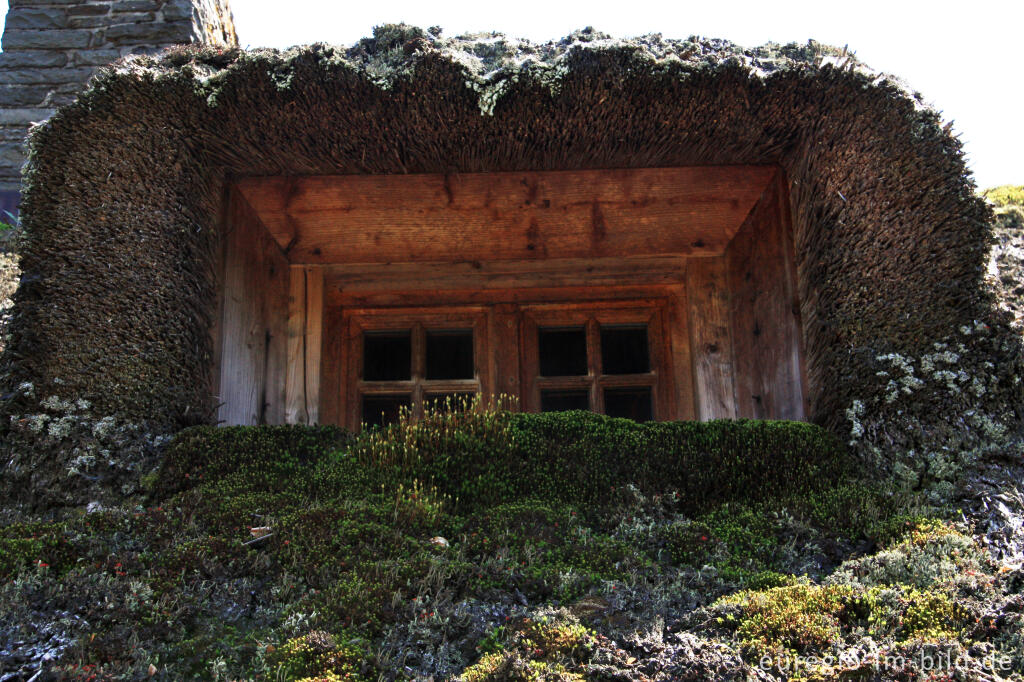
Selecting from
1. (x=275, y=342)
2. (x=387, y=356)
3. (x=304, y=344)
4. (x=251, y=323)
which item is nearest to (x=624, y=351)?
(x=387, y=356)

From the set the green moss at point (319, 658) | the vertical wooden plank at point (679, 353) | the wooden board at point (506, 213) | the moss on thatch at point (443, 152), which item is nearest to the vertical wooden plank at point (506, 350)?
the wooden board at point (506, 213)

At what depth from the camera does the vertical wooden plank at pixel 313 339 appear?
4453 millimetres

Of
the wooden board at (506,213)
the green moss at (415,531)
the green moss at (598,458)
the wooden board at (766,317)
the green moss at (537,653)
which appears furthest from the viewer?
the wooden board at (506,213)

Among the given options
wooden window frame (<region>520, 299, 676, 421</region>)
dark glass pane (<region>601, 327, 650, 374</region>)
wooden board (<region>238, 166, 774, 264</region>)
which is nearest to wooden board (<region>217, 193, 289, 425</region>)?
wooden board (<region>238, 166, 774, 264</region>)

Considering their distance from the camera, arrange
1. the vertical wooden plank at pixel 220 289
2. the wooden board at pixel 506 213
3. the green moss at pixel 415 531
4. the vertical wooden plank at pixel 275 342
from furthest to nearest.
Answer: the vertical wooden plank at pixel 275 342, the wooden board at pixel 506 213, the vertical wooden plank at pixel 220 289, the green moss at pixel 415 531

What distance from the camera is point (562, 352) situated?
4762mm

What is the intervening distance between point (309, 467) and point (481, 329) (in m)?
1.48

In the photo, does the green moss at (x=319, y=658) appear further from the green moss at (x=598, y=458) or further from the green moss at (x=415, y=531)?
the green moss at (x=598, y=458)

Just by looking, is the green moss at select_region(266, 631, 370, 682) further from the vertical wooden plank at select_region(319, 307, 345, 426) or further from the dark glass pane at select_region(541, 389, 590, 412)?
the dark glass pane at select_region(541, 389, 590, 412)

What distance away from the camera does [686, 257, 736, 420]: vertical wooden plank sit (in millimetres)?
4453

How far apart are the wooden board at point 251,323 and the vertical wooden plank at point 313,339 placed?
110 millimetres

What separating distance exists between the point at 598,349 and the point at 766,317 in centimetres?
86

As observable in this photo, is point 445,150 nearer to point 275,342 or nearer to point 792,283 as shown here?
point 275,342

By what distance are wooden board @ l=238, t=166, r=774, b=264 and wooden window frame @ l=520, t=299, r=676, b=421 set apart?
30cm
